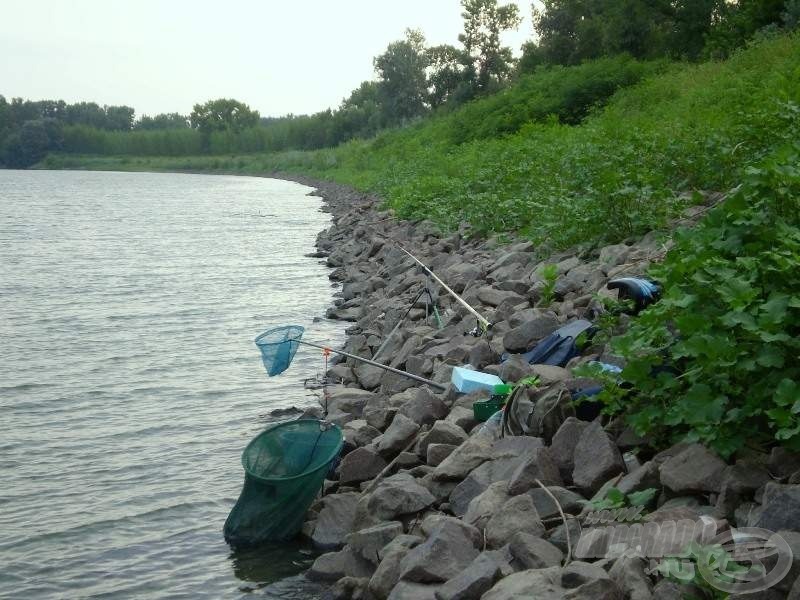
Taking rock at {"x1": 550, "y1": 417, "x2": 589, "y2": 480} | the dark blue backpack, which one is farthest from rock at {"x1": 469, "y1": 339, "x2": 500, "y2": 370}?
rock at {"x1": 550, "y1": 417, "x2": 589, "y2": 480}

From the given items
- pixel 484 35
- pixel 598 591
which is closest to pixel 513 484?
pixel 598 591

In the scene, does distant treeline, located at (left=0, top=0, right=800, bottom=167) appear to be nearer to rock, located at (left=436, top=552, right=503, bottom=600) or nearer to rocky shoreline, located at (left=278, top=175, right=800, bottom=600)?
rocky shoreline, located at (left=278, top=175, right=800, bottom=600)

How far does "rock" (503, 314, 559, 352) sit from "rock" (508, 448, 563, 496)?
233 cm

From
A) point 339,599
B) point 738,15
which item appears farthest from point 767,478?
point 738,15

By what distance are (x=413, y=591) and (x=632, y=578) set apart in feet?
4.18

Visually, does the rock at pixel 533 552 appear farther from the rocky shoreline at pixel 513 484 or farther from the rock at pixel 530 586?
the rock at pixel 530 586

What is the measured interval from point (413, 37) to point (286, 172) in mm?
25077

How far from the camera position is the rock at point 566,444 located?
555 cm

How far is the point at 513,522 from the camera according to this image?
5062mm

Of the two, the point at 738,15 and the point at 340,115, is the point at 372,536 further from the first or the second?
the point at 340,115

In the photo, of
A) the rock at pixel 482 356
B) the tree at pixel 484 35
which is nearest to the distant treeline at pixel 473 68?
the tree at pixel 484 35

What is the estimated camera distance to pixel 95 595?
6.12 m

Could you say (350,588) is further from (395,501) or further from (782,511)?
(782,511)

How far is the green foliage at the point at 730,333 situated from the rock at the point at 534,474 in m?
0.48
